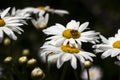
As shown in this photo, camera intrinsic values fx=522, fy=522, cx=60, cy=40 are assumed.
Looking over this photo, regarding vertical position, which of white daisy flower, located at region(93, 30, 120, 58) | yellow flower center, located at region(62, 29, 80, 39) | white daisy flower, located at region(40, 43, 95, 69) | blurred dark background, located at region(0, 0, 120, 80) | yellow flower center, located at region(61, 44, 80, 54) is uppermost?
blurred dark background, located at region(0, 0, 120, 80)

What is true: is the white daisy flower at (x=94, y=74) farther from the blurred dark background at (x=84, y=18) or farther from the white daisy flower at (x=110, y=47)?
the white daisy flower at (x=110, y=47)

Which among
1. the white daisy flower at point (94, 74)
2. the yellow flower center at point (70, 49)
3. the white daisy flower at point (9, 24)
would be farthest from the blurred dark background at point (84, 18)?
the yellow flower center at point (70, 49)

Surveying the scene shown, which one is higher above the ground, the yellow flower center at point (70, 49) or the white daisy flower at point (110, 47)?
the white daisy flower at point (110, 47)

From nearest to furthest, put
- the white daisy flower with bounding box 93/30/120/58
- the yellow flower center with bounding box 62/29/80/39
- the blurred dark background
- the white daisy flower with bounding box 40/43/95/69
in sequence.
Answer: the white daisy flower with bounding box 40/43/95/69 < the white daisy flower with bounding box 93/30/120/58 < the yellow flower center with bounding box 62/29/80/39 < the blurred dark background

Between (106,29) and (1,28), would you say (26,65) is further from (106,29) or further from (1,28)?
(106,29)

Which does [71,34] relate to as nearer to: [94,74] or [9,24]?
[9,24]

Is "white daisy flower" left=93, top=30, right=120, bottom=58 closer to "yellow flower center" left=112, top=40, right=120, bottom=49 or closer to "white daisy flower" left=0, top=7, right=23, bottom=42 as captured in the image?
"yellow flower center" left=112, top=40, right=120, bottom=49

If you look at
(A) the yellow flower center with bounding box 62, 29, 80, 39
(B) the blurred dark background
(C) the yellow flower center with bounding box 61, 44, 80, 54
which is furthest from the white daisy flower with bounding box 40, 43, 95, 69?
(B) the blurred dark background
